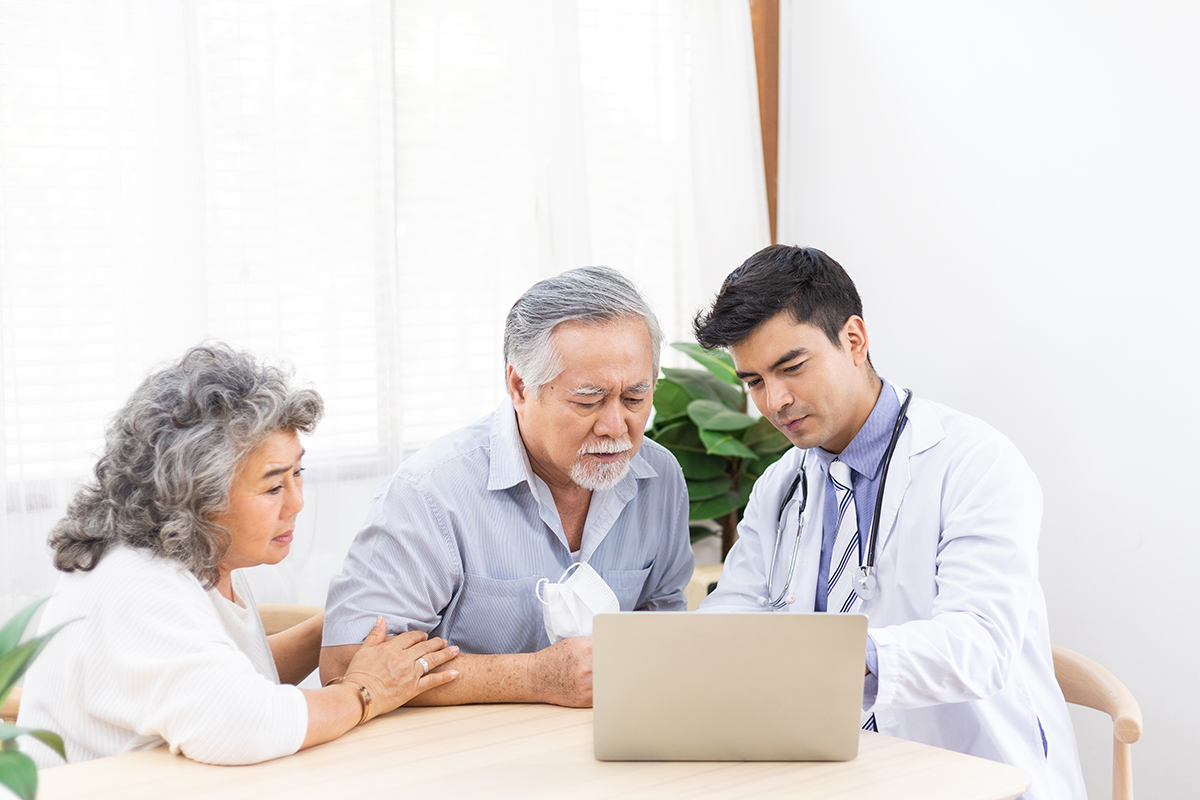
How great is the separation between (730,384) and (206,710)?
207 cm

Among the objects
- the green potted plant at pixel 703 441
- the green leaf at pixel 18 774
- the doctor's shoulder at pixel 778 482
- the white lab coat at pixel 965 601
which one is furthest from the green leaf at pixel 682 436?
the green leaf at pixel 18 774

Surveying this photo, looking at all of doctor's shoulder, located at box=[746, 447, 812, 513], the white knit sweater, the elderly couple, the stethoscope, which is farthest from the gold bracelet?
doctor's shoulder, located at box=[746, 447, 812, 513]

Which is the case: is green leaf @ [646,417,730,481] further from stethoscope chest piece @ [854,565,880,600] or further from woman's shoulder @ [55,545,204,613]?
woman's shoulder @ [55,545,204,613]

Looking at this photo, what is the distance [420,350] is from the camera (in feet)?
9.45

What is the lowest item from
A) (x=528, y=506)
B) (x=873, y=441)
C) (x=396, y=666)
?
(x=396, y=666)

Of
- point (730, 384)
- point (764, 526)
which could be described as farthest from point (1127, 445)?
point (730, 384)

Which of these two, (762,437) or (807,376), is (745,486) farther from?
(807,376)

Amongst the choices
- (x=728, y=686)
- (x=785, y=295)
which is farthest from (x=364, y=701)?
(x=785, y=295)

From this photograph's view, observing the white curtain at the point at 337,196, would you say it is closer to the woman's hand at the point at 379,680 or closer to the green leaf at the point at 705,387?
the green leaf at the point at 705,387

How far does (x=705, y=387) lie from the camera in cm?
303

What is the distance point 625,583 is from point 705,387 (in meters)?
1.27

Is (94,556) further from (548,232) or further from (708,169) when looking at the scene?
(708,169)

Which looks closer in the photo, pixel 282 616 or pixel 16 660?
pixel 16 660

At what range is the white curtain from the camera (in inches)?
93.0
